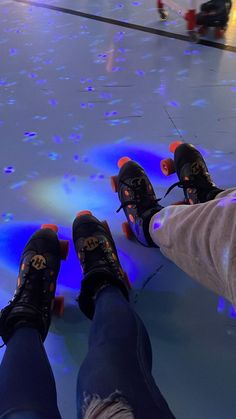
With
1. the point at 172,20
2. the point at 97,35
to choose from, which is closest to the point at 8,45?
the point at 97,35

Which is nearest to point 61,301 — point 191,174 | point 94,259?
point 94,259

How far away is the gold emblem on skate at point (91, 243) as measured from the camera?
3.09 ft

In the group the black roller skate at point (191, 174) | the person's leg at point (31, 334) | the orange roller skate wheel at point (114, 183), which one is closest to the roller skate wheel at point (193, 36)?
the black roller skate at point (191, 174)

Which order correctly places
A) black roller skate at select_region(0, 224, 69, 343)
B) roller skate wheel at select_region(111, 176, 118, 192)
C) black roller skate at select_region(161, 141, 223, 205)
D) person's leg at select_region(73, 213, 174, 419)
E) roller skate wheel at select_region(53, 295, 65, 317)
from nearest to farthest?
person's leg at select_region(73, 213, 174, 419)
black roller skate at select_region(0, 224, 69, 343)
roller skate wheel at select_region(53, 295, 65, 317)
black roller skate at select_region(161, 141, 223, 205)
roller skate wheel at select_region(111, 176, 118, 192)

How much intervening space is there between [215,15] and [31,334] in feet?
6.21

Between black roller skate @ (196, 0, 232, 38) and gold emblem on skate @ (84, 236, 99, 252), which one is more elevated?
black roller skate @ (196, 0, 232, 38)

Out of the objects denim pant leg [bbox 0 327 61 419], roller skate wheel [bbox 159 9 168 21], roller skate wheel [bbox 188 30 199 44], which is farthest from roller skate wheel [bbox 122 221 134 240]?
roller skate wheel [bbox 159 9 168 21]

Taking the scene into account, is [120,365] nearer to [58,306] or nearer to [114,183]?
[58,306]

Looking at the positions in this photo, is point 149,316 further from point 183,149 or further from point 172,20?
point 172,20

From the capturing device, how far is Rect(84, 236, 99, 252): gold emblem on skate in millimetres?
942

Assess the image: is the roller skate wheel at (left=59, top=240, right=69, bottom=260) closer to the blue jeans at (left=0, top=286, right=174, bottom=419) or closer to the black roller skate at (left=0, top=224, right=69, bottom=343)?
the black roller skate at (left=0, top=224, right=69, bottom=343)

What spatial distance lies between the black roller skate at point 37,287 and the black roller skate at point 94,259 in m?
0.06

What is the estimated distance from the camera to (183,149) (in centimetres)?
114

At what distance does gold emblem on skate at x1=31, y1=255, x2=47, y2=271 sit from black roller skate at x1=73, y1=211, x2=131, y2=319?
0.30ft
